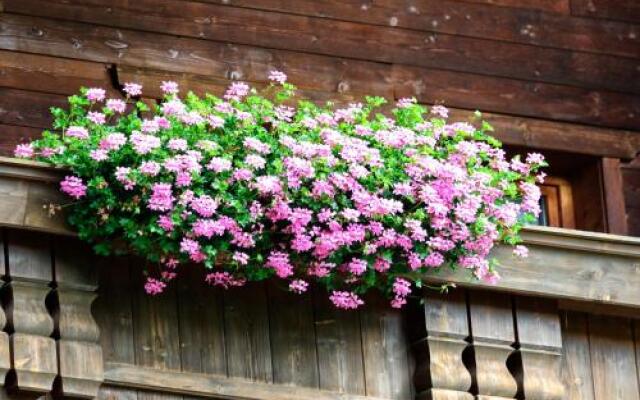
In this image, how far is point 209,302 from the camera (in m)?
8.80

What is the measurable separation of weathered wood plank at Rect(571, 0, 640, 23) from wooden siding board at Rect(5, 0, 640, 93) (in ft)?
0.88

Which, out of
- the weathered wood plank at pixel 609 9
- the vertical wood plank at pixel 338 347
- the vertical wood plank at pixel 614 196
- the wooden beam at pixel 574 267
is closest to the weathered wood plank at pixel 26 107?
the vertical wood plank at pixel 338 347

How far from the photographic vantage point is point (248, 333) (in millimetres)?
8812

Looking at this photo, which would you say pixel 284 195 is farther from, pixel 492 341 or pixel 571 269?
pixel 571 269

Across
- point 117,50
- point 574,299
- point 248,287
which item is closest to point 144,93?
point 117,50

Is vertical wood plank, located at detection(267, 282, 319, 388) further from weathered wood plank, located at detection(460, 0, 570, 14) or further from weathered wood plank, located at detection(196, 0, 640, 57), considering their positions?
weathered wood plank, located at detection(460, 0, 570, 14)

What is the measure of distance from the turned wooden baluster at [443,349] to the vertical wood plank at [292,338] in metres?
0.48

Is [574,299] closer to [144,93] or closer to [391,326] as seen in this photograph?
[391,326]

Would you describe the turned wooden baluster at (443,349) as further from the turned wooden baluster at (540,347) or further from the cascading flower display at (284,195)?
the turned wooden baluster at (540,347)

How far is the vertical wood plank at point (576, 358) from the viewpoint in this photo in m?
9.28

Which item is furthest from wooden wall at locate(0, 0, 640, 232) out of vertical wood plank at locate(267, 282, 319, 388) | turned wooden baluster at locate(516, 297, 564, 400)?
turned wooden baluster at locate(516, 297, 564, 400)

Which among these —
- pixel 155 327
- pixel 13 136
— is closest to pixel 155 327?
pixel 155 327

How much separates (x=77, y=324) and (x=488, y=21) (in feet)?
13.0

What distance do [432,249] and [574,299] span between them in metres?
0.81
